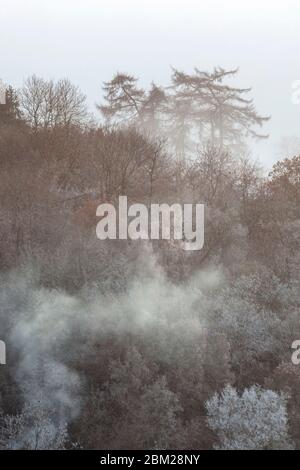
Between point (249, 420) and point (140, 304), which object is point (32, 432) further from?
point (249, 420)

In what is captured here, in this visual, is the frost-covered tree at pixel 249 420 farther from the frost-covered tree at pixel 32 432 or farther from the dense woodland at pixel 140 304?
the frost-covered tree at pixel 32 432

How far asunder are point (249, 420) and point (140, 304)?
4.02 meters

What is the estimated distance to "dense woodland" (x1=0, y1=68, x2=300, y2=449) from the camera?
10742 millimetres

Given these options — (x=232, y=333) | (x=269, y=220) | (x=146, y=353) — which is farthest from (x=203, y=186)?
(x=146, y=353)

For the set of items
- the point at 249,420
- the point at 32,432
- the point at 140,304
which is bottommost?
the point at 32,432

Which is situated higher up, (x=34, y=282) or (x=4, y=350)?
(x=34, y=282)

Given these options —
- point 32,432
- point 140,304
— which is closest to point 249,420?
point 140,304

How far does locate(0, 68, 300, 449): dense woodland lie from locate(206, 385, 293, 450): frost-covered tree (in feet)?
0.09

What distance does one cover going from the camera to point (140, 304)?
13062 millimetres

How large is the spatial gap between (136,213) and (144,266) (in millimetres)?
3508

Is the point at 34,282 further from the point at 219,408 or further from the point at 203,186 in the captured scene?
the point at 203,186

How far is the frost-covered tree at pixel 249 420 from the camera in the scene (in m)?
10.4

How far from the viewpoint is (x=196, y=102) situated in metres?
36.5
